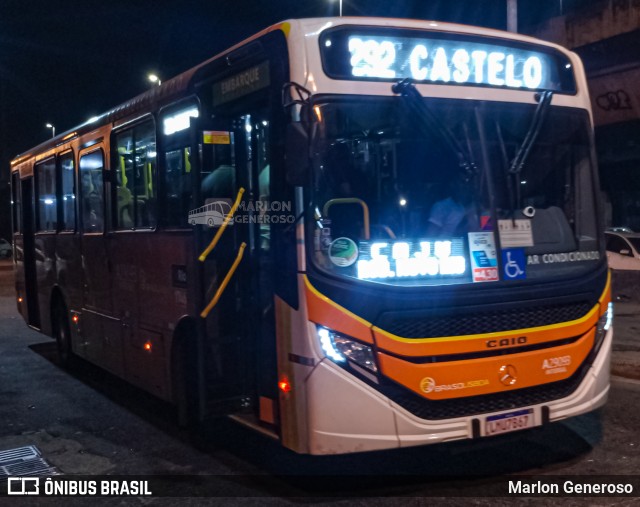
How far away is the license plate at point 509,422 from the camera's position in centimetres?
514

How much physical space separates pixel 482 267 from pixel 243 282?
1995mm

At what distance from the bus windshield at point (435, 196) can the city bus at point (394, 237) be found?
0.01 metres

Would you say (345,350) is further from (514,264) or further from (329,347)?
(514,264)

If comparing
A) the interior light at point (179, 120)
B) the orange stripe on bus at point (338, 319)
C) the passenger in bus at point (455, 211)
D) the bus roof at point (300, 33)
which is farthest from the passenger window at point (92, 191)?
the passenger in bus at point (455, 211)

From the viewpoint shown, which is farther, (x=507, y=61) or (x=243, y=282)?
(x=243, y=282)

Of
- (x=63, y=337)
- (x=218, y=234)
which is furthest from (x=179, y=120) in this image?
(x=63, y=337)

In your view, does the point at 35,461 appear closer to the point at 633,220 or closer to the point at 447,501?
the point at 447,501

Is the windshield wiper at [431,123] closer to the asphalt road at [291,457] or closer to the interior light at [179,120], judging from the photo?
the asphalt road at [291,457]

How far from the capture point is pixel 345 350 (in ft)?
16.3

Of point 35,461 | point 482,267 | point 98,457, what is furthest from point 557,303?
point 35,461

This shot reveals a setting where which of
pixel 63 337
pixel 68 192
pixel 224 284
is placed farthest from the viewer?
pixel 63 337

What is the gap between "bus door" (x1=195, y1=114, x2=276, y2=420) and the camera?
19.2 ft

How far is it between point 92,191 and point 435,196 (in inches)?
212

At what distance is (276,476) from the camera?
5.88 metres
